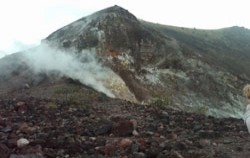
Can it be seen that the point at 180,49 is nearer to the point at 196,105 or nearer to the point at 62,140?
the point at 196,105

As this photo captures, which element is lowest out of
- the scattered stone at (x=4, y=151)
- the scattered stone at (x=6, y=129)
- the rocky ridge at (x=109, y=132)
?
the rocky ridge at (x=109, y=132)

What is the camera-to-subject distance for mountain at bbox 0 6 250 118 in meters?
24.8

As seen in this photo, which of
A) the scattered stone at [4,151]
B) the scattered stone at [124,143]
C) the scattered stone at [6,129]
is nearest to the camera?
the scattered stone at [4,151]

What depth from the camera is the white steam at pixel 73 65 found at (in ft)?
77.9

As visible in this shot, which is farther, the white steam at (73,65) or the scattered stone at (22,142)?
the white steam at (73,65)

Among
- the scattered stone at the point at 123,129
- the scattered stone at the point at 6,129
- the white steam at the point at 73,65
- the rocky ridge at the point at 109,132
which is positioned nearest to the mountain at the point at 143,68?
the white steam at the point at 73,65

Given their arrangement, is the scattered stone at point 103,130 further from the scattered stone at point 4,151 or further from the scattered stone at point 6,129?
the scattered stone at point 4,151

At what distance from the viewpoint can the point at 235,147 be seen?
39.3ft

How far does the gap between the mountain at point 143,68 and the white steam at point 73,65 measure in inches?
10.6

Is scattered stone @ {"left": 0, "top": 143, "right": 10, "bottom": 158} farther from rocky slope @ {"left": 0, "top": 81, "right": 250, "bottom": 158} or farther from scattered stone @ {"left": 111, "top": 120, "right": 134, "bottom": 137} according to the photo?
scattered stone @ {"left": 111, "top": 120, "right": 134, "bottom": 137}

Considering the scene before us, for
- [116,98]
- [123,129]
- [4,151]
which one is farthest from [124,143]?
[116,98]

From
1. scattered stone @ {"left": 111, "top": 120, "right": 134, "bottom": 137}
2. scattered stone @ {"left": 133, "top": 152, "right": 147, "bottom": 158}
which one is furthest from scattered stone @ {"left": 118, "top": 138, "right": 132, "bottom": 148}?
scattered stone @ {"left": 111, "top": 120, "right": 134, "bottom": 137}

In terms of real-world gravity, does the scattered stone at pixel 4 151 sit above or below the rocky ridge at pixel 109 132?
above

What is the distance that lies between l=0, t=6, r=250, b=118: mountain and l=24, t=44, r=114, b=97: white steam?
0.27 m
